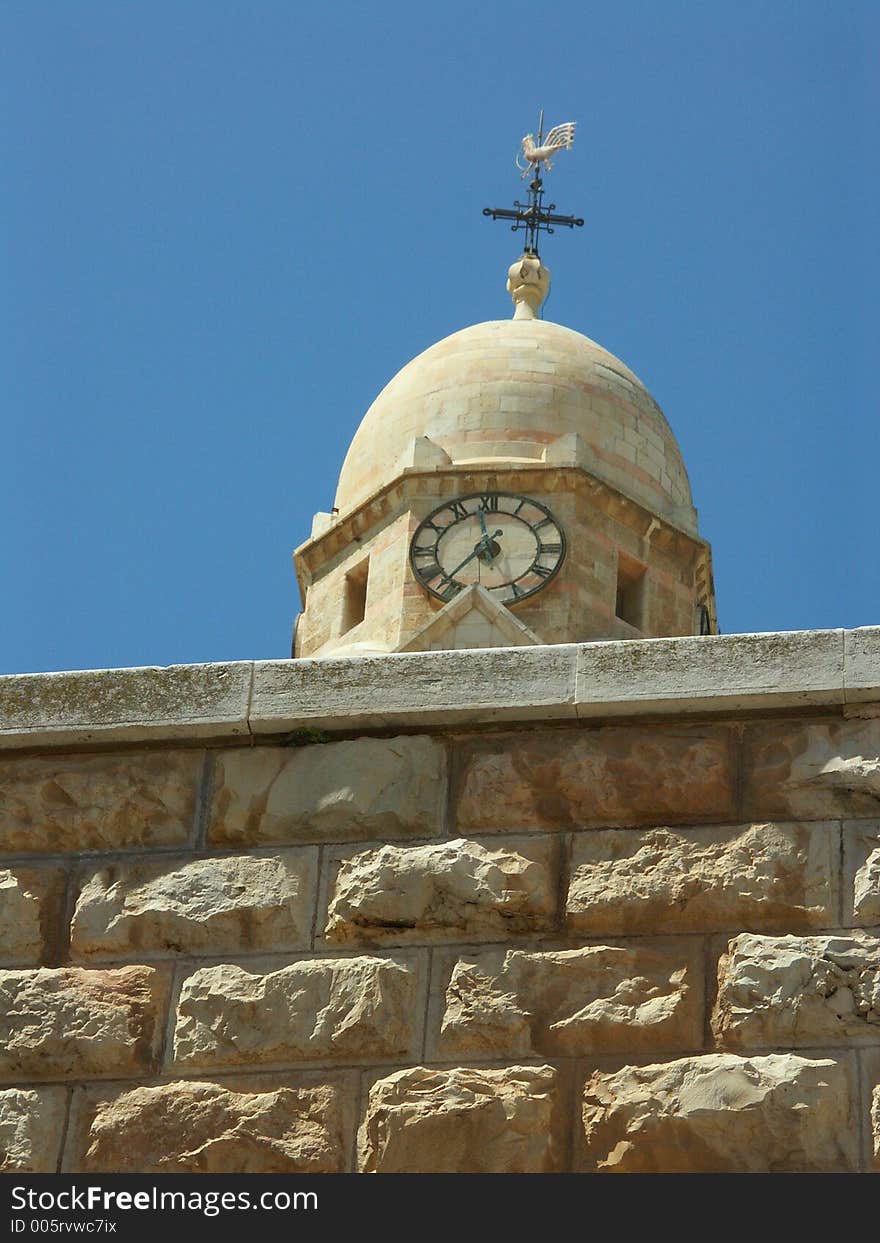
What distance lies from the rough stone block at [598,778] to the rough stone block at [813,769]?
2.7 inches

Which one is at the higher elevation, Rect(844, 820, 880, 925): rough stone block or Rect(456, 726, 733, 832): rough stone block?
Rect(456, 726, 733, 832): rough stone block

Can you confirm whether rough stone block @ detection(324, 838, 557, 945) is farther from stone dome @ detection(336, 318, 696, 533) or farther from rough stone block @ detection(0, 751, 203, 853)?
stone dome @ detection(336, 318, 696, 533)

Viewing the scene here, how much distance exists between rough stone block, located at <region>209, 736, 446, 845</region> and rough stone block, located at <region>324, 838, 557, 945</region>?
0.37 feet

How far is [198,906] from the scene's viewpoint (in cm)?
582

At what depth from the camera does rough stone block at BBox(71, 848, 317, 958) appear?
227 inches

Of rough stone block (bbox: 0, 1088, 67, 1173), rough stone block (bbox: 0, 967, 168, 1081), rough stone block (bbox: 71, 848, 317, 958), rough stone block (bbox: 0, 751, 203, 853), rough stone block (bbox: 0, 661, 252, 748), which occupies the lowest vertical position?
rough stone block (bbox: 0, 1088, 67, 1173)

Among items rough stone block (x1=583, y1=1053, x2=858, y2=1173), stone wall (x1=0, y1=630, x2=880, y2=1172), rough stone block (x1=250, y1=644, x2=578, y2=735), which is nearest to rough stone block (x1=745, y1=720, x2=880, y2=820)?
stone wall (x1=0, y1=630, x2=880, y2=1172)

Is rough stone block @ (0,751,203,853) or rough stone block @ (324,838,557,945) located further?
rough stone block @ (0,751,203,853)

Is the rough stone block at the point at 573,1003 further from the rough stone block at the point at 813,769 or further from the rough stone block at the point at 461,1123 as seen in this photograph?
the rough stone block at the point at 813,769

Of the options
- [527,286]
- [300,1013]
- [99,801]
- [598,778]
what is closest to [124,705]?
[99,801]

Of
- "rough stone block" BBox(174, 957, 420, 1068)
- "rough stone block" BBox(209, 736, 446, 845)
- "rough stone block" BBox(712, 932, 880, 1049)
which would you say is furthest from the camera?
"rough stone block" BBox(209, 736, 446, 845)

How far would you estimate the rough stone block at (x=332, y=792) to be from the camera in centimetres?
588

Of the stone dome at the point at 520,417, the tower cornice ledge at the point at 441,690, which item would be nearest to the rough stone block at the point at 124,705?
the tower cornice ledge at the point at 441,690
